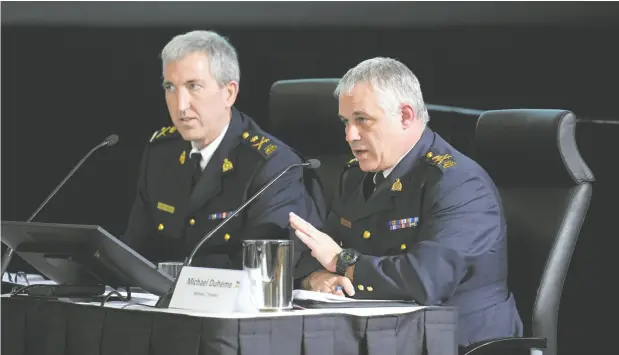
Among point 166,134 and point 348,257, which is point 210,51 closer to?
point 166,134

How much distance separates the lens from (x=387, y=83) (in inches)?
123

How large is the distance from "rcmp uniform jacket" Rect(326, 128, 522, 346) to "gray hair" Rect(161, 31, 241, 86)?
773mm

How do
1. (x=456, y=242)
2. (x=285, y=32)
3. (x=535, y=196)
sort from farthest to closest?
(x=285, y=32)
(x=535, y=196)
(x=456, y=242)

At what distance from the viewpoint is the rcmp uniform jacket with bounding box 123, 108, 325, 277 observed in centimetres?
372

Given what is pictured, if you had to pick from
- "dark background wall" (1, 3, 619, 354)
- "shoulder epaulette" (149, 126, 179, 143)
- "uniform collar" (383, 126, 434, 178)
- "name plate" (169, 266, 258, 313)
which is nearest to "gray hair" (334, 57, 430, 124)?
"uniform collar" (383, 126, 434, 178)

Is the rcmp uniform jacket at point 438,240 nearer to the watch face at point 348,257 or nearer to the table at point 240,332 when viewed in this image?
the watch face at point 348,257

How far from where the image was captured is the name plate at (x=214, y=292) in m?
2.51

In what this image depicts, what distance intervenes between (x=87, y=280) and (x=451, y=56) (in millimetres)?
2046

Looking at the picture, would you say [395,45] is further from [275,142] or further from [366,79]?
[366,79]

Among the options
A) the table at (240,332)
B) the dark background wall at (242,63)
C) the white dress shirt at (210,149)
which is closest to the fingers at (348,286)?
the table at (240,332)

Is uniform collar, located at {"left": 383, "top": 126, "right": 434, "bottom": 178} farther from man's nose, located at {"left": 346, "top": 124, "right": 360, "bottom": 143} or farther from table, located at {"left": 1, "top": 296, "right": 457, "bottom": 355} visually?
table, located at {"left": 1, "top": 296, "right": 457, "bottom": 355}

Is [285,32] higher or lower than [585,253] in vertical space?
higher

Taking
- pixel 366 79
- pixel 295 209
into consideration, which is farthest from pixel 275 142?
pixel 366 79

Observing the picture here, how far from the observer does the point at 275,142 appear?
3.86m
